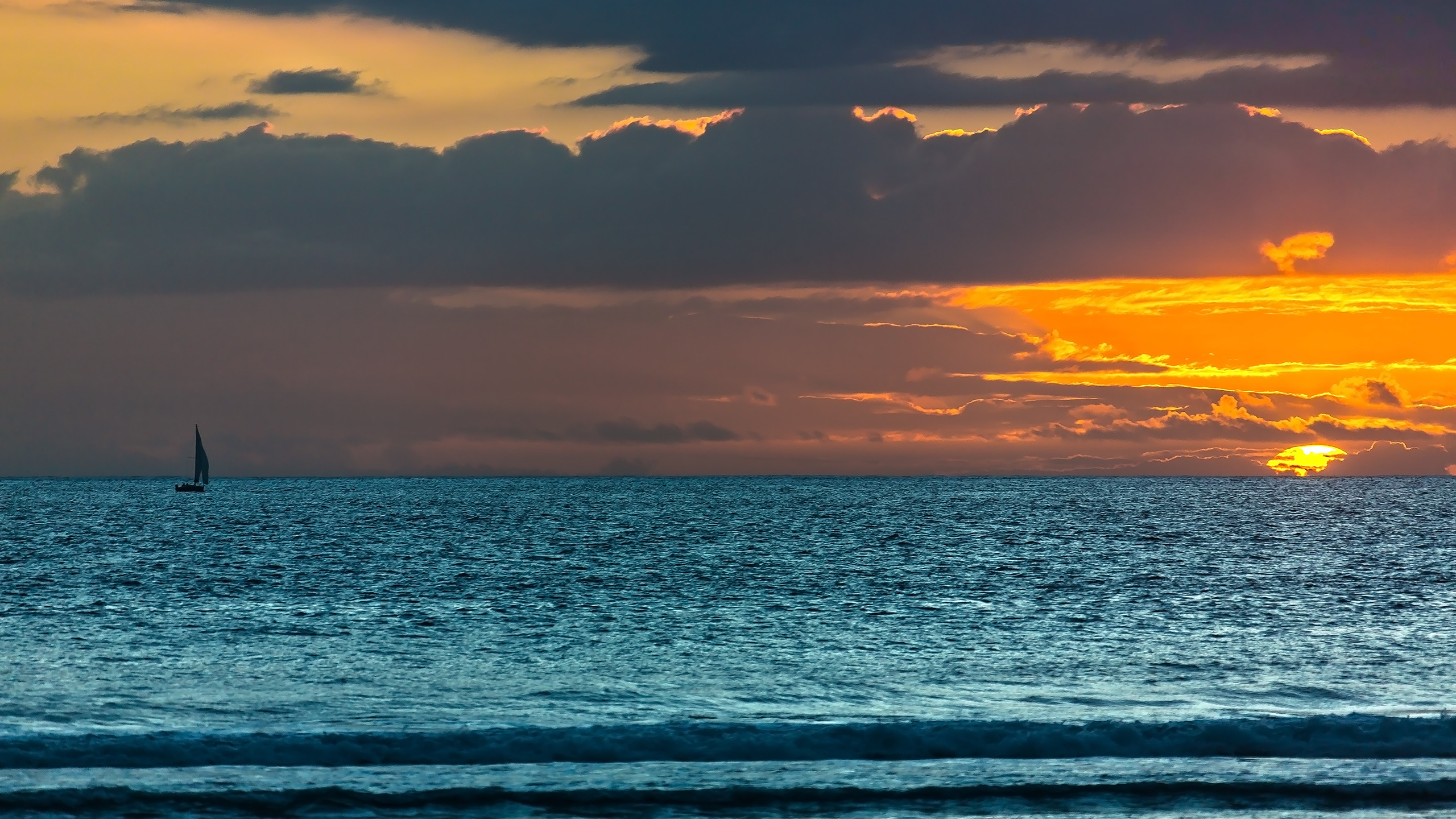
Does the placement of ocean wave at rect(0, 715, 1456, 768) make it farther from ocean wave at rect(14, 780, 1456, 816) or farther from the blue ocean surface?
ocean wave at rect(14, 780, 1456, 816)

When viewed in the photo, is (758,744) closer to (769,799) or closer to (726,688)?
(769,799)

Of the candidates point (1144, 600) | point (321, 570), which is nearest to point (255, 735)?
point (1144, 600)

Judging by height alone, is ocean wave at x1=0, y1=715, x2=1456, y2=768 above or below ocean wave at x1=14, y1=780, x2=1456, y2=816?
below

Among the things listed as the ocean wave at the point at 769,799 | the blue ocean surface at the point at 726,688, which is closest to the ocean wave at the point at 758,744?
the blue ocean surface at the point at 726,688

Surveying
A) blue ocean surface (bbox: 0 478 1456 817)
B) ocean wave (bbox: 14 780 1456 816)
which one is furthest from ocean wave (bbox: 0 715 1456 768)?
ocean wave (bbox: 14 780 1456 816)

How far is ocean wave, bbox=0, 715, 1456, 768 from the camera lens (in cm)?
2291

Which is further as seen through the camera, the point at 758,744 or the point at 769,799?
the point at 758,744

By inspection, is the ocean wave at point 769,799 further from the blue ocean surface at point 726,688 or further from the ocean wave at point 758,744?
the ocean wave at point 758,744

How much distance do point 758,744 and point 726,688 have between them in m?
7.47

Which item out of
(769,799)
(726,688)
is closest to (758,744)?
(769,799)

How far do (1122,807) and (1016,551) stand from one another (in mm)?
69162

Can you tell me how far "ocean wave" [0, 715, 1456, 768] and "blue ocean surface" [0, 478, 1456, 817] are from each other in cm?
9

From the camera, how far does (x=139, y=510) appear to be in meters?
182

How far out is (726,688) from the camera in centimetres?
3177
